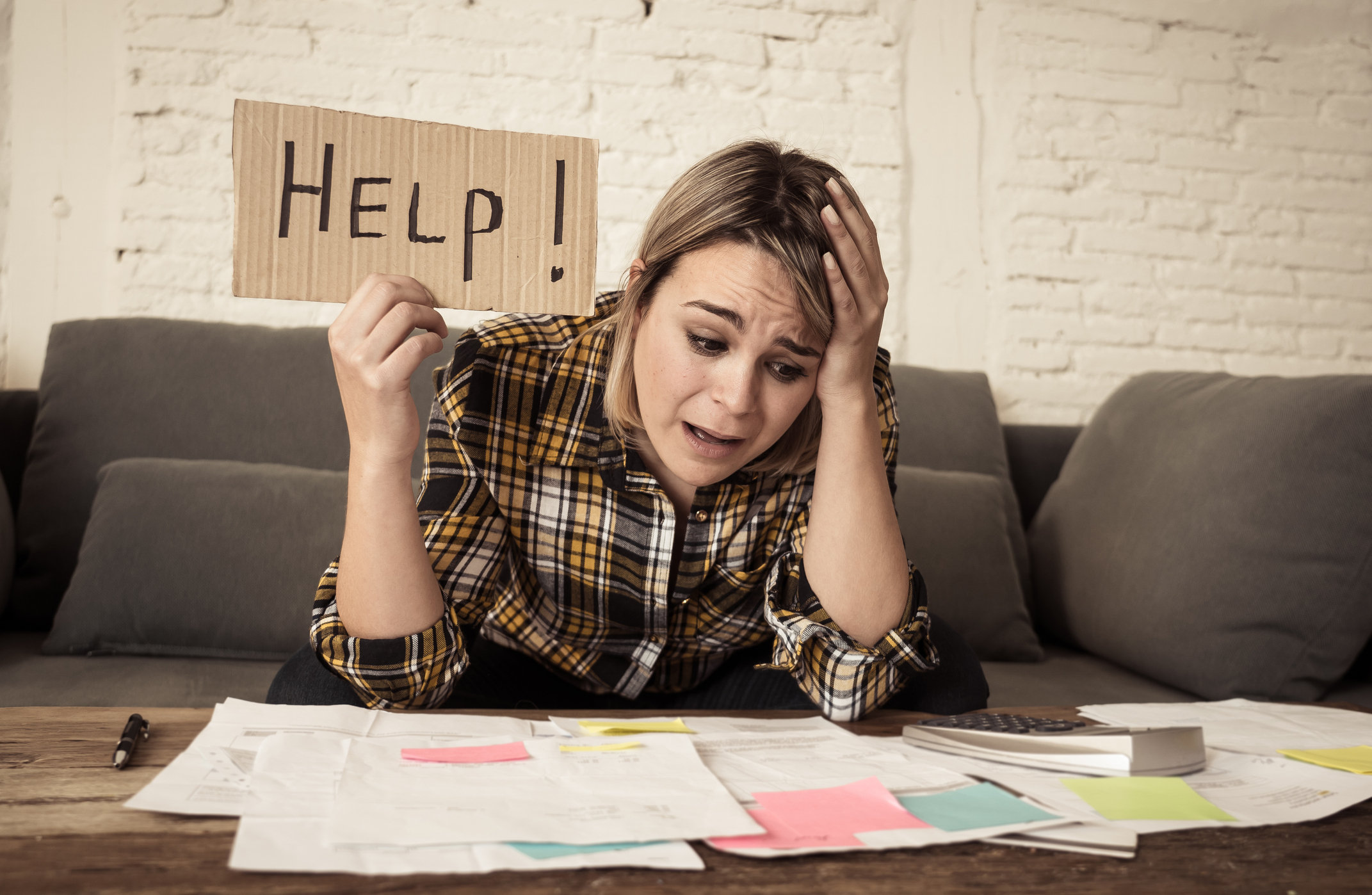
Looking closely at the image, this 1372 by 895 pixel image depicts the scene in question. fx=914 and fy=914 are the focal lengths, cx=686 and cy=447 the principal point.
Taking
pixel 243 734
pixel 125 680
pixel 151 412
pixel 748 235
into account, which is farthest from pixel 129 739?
pixel 151 412

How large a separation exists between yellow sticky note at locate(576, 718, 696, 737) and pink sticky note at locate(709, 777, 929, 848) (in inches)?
6.9

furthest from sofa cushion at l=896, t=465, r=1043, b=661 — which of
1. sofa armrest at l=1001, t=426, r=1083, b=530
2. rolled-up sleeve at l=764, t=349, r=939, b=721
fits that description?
rolled-up sleeve at l=764, t=349, r=939, b=721

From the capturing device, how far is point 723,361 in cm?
97

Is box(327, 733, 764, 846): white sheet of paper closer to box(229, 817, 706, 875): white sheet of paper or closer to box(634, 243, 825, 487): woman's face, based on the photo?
box(229, 817, 706, 875): white sheet of paper

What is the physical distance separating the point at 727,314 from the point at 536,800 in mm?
542

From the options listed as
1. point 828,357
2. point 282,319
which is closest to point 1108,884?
point 828,357

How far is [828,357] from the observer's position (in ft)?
3.34

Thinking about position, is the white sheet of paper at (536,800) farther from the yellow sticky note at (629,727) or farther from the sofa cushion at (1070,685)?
the sofa cushion at (1070,685)

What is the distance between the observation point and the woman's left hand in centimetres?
96

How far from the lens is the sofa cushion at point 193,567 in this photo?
1474 mm

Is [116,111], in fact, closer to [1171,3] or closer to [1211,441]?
[1211,441]

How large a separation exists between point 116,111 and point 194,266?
37cm

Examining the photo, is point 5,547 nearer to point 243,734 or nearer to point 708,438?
point 243,734

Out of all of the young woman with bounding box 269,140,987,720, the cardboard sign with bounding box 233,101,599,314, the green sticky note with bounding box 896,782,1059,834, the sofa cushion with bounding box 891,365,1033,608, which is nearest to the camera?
the green sticky note with bounding box 896,782,1059,834
